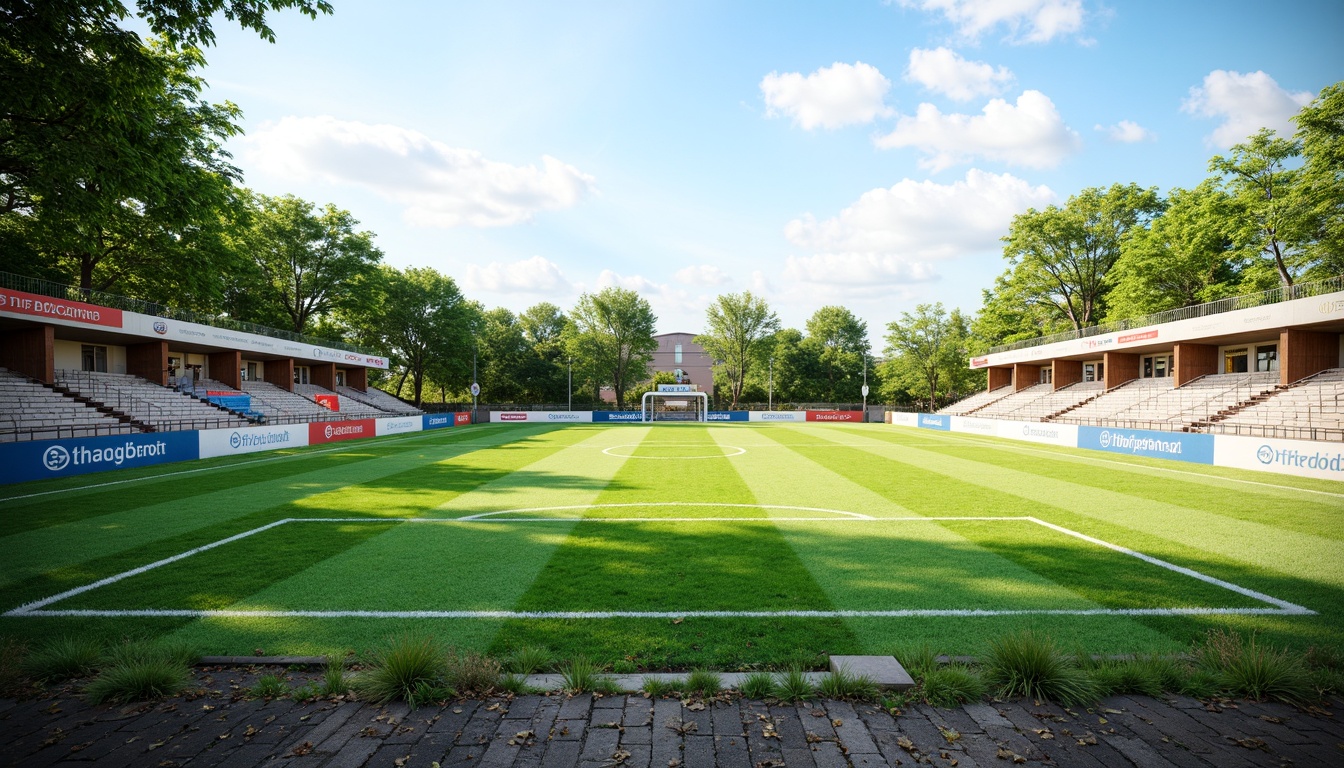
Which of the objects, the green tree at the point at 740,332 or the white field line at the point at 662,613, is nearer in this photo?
the white field line at the point at 662,613

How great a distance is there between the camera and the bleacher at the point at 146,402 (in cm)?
2109

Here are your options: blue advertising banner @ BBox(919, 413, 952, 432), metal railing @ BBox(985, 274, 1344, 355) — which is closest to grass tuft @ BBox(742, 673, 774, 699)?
metal railing @ BBox(985, 274, 1344, 355)

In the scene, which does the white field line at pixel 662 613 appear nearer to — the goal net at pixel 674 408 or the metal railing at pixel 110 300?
the metal railing at pixel 110 300

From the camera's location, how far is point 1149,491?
40.7 ft

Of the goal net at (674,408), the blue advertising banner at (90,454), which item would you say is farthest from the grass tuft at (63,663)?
the goal net at (674,408)

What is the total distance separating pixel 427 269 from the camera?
58812mm

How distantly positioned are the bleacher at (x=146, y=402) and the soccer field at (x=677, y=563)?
9415 millimetres

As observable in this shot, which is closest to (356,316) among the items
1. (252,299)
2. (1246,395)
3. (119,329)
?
(252,299)

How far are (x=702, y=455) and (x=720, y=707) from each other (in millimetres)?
16356

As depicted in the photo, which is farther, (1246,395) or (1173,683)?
(1246,395)

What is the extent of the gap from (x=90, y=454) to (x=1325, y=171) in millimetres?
50954

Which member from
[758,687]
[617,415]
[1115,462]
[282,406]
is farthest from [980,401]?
[282,406]

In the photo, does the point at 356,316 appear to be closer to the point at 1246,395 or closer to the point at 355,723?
the point at 355,723

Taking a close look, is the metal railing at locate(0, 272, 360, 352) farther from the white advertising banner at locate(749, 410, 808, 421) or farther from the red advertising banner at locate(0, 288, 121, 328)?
the white advertising banner at locate(749, 410, 808, 421)
